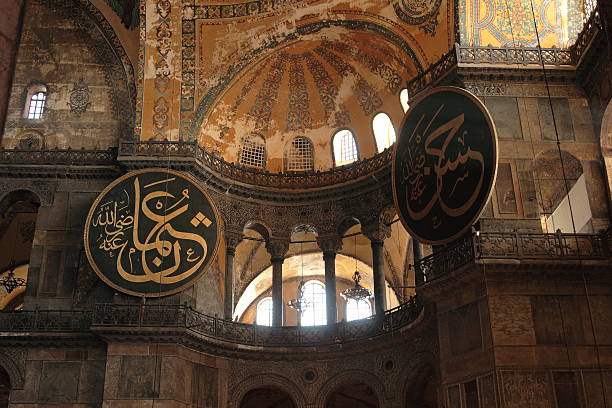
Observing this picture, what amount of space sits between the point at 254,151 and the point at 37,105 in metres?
5.15

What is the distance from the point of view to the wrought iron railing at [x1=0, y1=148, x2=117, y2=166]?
15750mm

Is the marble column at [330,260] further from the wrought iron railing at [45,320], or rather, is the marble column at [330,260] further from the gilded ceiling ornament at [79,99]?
the gilded ceiling ornament at [79,99]

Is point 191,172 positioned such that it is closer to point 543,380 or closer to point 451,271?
point 451,271

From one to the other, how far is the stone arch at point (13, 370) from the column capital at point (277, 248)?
225 inches

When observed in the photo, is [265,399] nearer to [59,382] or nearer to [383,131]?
[59,382]

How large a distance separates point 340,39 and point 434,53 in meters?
2.93

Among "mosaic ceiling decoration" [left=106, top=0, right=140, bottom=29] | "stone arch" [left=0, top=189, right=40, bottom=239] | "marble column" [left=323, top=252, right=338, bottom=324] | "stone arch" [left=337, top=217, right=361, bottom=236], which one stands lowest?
"marble column" [left=323, top=252, right=338, bottom=324]

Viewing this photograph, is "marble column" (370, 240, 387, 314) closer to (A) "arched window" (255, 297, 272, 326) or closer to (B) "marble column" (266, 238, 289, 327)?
(B) "marble column" (266, 238, 289, 327)

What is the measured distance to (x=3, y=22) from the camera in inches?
117

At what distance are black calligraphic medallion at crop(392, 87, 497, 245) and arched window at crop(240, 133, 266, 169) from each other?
16.4 ft

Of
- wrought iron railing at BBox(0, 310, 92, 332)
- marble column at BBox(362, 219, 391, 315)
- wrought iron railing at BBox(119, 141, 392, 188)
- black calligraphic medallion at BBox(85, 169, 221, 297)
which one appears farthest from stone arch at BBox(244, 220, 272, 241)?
wrought iron railing at BBox(0, 310, 92, 332)

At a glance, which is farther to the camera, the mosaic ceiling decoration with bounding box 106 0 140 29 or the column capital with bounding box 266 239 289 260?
the mosaic ceiling decoration with bounding box 106 0 140 29

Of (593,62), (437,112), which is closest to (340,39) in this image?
(437,112)

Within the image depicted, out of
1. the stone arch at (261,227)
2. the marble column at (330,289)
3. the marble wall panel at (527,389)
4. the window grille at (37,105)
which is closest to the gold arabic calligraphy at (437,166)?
the marble wall panel at (527,389)
